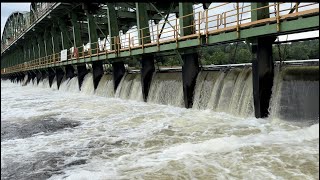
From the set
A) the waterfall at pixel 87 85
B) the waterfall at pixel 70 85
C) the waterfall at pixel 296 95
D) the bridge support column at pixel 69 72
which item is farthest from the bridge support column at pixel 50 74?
the waterfall at pixel 296 95

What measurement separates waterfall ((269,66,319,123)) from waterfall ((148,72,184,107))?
5.71 meters

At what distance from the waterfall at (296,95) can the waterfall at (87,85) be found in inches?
728

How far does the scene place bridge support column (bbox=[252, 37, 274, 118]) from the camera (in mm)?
11258

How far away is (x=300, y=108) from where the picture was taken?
10.2 metres

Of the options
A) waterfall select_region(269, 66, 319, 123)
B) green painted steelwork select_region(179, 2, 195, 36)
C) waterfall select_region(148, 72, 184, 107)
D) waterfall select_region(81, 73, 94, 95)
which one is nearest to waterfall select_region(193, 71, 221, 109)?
waterfall select_region(148, 72, 184, 107)

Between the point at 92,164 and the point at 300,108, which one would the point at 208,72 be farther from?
the point at 92,164

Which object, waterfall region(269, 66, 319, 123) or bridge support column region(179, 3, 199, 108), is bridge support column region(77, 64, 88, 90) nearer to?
bridge support column region(179, 3, 199, 108)

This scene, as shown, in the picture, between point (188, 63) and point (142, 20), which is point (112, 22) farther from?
point (188, 63)

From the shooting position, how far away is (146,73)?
64.3 ft

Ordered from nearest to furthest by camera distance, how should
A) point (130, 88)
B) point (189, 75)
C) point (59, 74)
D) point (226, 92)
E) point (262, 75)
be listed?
point (262, 75)
point (226, 92)
point (189, 75)
point (130, 88)
point (59, 74)

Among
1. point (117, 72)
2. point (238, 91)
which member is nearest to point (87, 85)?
point (117, 72)

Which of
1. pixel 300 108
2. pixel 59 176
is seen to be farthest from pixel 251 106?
pixel 59 176

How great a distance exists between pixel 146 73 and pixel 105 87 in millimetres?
6705

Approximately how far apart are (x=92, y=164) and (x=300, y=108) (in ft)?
20.8
